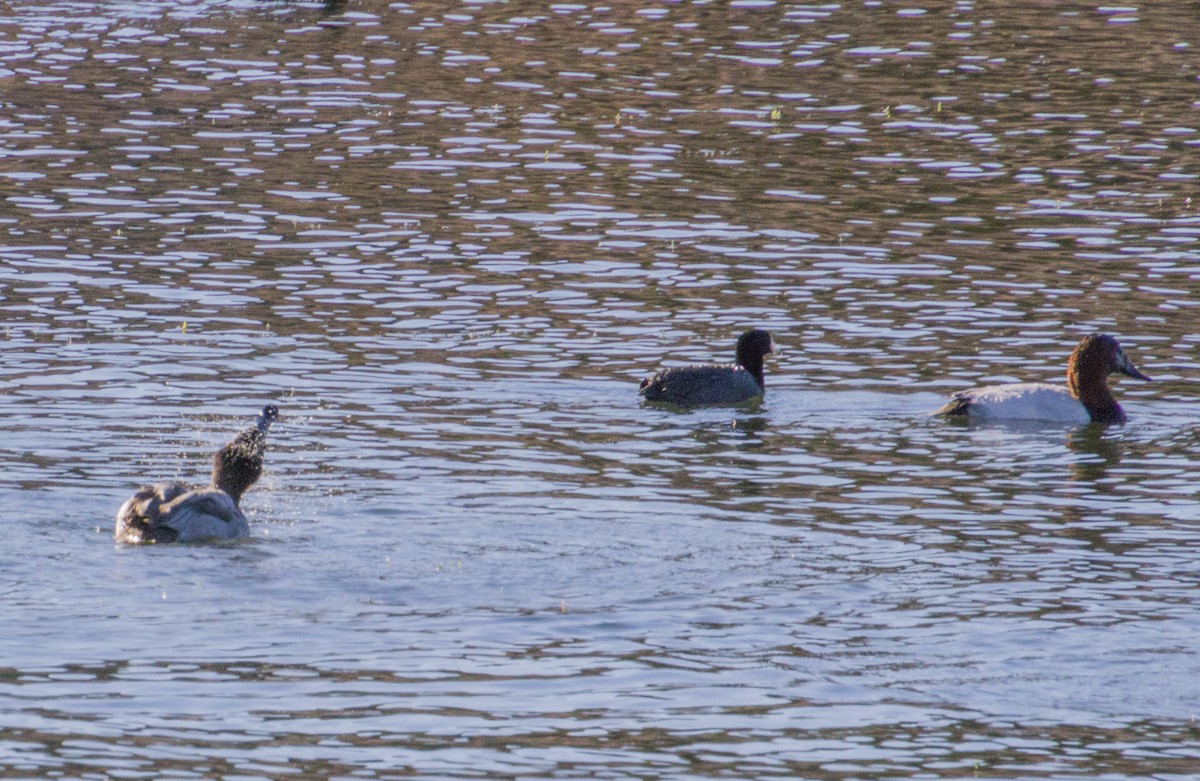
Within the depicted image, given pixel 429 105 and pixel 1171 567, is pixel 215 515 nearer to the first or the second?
pixel 1171 567

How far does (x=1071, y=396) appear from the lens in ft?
60.9

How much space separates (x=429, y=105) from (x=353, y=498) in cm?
2056

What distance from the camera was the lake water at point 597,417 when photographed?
418 inches

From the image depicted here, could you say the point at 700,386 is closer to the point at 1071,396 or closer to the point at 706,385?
the point at 706,385

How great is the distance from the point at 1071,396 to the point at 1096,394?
215 mm

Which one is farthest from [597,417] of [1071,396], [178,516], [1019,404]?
[178,516]

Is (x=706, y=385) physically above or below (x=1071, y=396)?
above

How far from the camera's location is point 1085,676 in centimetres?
1119

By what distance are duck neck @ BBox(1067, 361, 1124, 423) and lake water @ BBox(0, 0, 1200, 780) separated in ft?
1.02

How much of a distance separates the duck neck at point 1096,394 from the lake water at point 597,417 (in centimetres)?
31

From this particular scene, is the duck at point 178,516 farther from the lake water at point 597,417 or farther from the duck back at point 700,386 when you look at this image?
the duck back at point 700,386

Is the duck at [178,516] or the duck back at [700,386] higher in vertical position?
the duck at [178,516]

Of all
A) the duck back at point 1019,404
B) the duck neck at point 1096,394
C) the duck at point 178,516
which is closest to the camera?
the duck at point 178,516

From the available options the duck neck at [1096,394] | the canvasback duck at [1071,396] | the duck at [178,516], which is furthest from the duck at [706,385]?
the duck at [178,516]
